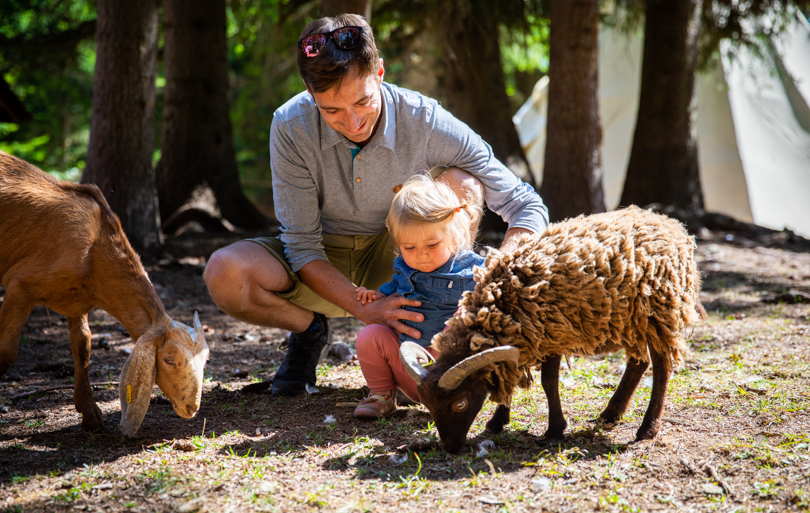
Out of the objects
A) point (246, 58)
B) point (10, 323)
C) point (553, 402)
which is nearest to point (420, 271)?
point (553, 402)

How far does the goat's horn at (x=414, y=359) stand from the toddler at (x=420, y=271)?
0.90 ft

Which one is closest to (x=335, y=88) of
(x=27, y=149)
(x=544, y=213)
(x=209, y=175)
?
(x=544, y=213)

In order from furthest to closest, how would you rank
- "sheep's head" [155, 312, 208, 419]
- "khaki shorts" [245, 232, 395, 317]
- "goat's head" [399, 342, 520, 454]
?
"khaki shorts" [245, 232, 395, 317] → "sheep's head" [155, 312, 208, 419] → "goat's head" [399, 342, 520, 454]

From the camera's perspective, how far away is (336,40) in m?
3.56

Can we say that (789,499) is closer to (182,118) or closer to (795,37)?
(182,118)

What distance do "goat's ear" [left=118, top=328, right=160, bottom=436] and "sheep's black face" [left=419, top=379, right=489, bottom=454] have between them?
141cm

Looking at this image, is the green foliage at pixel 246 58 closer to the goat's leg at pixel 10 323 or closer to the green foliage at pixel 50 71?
the green foliage at pixel 50 71

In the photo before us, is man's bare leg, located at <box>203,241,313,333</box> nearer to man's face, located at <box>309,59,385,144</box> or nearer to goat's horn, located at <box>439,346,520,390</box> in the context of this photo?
man's face, located at <box>309,59,385,144</box>

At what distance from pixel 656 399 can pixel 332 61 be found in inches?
96.8

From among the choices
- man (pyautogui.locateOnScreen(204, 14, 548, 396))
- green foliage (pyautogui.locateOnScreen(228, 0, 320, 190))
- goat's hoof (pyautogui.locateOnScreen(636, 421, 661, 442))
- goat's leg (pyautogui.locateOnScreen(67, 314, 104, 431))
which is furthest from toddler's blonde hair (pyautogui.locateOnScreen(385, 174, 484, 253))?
green foliage (pyautogui.locateOnScreen(228, 0, 320, 190))

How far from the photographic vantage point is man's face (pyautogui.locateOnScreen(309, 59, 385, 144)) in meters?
3.58

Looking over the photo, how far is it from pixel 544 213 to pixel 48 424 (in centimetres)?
325

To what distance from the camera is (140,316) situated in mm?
3703

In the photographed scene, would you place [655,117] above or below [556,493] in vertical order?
above
